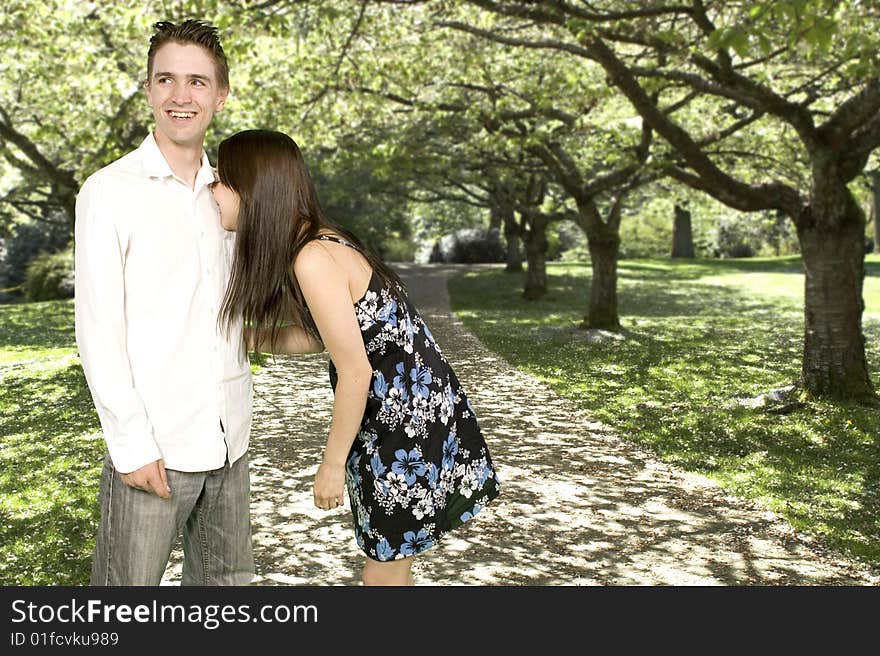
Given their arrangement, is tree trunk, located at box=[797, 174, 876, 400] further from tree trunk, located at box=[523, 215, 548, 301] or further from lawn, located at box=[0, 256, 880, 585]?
tree trunk, located at box=[523, 215, 548, 301]

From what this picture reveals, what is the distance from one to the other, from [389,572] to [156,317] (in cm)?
123

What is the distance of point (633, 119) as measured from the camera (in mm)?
17141

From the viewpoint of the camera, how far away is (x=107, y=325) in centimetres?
273

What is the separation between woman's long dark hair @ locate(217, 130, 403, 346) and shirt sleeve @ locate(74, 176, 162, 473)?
1.16ft

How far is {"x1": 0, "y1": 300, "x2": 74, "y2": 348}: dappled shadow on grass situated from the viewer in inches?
717

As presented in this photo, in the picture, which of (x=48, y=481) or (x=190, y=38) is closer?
(x=190, y=38)

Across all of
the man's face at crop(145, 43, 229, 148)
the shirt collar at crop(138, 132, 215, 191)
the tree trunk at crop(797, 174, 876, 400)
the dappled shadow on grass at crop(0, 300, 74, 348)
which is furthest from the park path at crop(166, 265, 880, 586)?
the dappled shadow on grass at crop(0, 300, 74, 348)

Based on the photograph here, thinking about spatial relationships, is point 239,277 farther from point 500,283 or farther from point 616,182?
point 500,283

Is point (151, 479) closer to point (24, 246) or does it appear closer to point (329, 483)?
point (329, 483)

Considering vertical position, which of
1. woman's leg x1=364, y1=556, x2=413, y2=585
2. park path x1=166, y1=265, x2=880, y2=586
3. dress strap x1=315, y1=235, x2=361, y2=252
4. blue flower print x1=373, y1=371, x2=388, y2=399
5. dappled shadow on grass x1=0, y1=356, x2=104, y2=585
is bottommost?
park path x1=166, y1=265, x2=880, y2=586

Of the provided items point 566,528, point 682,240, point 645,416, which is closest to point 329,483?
point 566,528

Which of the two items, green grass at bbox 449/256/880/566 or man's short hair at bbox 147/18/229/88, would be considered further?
green grass at bbox 449/256/880/566

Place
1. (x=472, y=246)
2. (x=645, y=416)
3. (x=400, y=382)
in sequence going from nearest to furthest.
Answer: (x=400, y=382), (x=645, y=416), (x=472, y=246)
